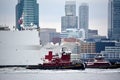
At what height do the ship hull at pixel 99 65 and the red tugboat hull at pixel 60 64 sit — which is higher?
the red tugboat hull at pixel 60 64

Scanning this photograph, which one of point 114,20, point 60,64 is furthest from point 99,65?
point 114,20

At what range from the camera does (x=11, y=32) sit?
71625mm

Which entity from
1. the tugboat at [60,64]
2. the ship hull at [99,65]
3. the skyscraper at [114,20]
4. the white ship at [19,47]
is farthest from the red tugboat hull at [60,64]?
the skyscraper at [114,20]

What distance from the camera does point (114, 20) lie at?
165 metres

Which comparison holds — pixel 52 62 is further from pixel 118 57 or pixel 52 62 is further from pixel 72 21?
pixel 72 21

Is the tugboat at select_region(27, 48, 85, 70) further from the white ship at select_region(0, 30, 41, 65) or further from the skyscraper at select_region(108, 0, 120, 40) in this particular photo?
the skyscraper at select_region(108, 0, 120, 40)

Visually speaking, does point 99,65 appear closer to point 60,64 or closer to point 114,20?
point 60,64

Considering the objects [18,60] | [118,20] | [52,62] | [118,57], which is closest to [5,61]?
[18,60]

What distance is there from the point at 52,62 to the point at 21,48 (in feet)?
16.6

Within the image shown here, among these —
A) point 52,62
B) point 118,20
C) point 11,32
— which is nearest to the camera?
point 52,62

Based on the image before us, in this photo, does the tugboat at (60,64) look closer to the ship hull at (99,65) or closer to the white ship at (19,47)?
the white ship at (19,47)

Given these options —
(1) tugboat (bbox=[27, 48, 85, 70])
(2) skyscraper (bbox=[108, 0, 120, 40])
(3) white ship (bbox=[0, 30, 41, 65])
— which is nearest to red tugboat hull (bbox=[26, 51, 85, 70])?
(1) tugboat (bbox=[27, 48, 85, 70])

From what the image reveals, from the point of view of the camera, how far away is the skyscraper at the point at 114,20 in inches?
6235

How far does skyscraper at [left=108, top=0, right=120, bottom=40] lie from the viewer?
158375 millimetres
